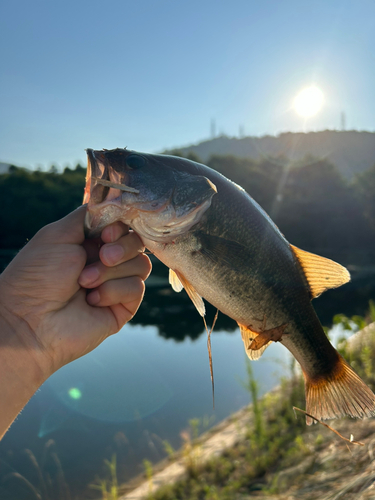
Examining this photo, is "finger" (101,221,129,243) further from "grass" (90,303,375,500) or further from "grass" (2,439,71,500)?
"grass" (2,439,71,500)

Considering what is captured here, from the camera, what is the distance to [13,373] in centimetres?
188

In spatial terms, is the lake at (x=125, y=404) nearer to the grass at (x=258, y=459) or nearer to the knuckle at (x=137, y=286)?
the grass at (x=258, y=459)

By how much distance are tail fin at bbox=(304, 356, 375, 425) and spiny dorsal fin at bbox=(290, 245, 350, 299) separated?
419 mm

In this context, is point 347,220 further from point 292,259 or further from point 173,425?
point 292,259

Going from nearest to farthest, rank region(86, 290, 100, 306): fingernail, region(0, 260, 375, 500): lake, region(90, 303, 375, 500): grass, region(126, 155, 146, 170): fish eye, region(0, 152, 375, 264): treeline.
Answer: region(126, 155, 146, 170): fish eye < region(86, 290, 100, 306): fingernail < region(90, 303, 375, 500): grass < region(0, 260, 375, 500): lake < region(0, 152, 375, 264): treeline

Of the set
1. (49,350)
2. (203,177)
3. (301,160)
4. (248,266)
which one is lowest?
(49,350)

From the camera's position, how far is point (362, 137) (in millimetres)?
79250

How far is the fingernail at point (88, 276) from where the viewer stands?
2.07 meters

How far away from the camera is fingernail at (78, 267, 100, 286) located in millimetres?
2074

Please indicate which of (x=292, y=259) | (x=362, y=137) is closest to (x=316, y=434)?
(x=292, y=259)

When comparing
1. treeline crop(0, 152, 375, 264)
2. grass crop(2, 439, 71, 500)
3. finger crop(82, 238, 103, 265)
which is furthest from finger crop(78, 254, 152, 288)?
treeline crop(0, 152, 375, 264)

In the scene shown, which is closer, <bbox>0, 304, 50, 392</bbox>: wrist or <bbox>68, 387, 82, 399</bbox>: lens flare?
<bbox>0, 304, 50, 392</bbox>: wrist

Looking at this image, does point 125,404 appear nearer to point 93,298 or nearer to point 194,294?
point 93,298

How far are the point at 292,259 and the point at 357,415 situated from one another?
0.83m
